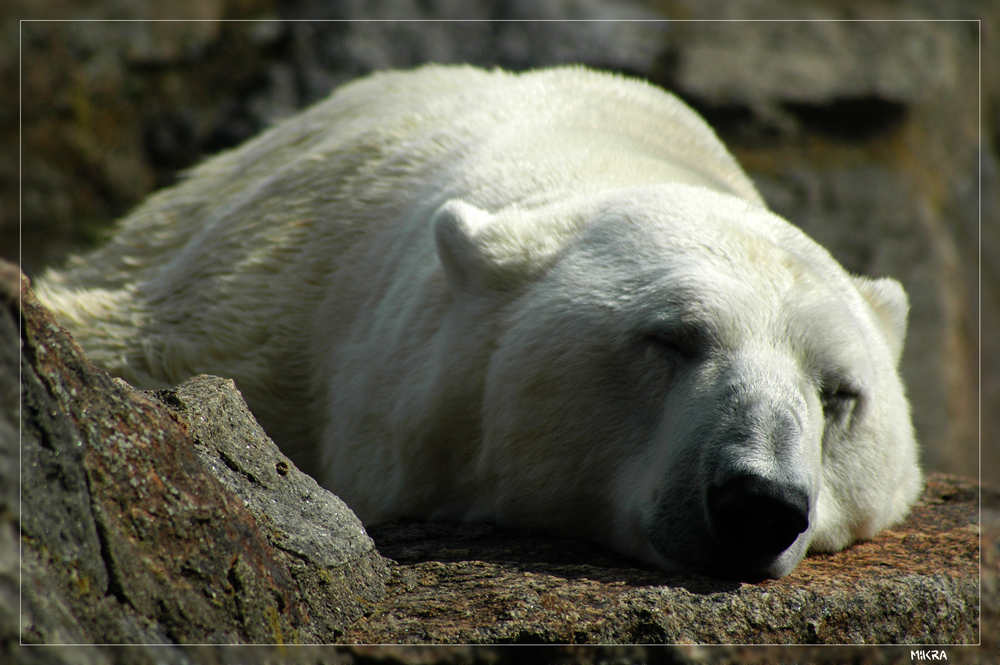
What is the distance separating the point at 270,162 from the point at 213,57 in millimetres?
4221

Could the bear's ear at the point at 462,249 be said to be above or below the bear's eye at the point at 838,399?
above

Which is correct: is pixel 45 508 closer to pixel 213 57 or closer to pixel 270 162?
pixel 270 162

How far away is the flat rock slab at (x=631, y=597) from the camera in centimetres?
145

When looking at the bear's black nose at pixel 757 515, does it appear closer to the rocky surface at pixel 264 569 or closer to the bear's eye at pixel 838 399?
the rocky surface at pixel 264 569

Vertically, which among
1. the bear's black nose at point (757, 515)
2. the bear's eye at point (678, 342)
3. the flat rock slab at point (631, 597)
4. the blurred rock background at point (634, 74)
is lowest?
the flat rock slab at point (631, 597)

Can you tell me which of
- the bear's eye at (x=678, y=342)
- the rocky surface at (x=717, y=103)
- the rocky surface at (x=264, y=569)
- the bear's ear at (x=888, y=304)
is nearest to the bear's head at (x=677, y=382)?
the bear's eye at (x=678, y=342)

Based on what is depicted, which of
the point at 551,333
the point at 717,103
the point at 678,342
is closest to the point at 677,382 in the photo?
the point at 678,342

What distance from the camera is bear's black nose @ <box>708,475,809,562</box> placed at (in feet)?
5.14

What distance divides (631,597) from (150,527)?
82 cm

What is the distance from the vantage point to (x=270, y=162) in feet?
11.5

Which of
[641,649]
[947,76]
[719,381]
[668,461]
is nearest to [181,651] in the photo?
[641,649]

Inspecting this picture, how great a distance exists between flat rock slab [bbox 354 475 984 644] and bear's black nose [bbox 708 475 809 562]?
8cm

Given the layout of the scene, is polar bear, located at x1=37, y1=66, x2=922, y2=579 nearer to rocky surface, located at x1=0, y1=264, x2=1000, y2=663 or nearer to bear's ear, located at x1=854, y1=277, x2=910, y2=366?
bear's ear, located at x1=854, y1=277, x2=910, y2=366

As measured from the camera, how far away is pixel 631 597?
154 centimetres
